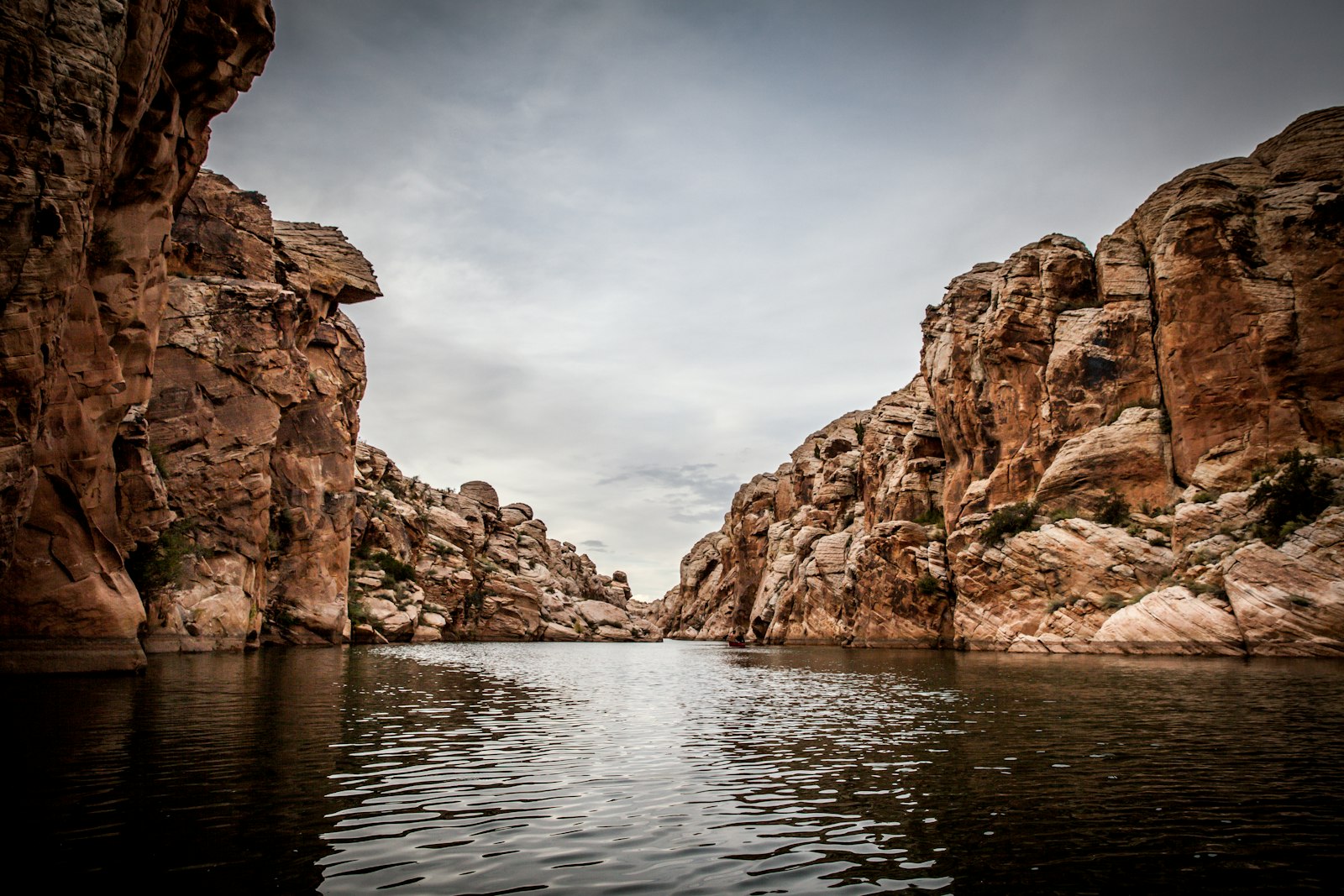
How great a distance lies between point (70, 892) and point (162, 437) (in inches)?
2084

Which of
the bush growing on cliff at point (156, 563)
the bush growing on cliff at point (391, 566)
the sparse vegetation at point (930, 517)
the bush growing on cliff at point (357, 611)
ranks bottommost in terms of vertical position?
the bush growing on cliff at point (357, 611)

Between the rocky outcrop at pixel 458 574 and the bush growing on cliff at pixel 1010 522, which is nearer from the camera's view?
the bush growing on cliff at pixel 1010 522

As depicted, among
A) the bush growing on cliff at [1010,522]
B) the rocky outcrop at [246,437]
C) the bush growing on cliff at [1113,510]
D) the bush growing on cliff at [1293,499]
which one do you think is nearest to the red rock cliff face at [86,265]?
the rocky outcrop at [246,437]

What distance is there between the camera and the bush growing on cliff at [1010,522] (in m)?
67.9

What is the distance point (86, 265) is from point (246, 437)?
29.8 meters

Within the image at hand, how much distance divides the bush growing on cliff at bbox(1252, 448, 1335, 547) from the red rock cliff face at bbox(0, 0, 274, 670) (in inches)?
2218

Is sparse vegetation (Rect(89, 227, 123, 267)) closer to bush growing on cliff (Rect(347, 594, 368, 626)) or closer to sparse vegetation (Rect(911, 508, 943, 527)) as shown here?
bush growing on cliff (Rect(347, 594, 368, 626))

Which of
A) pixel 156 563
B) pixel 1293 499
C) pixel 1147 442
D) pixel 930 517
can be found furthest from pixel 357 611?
pixel 1293 499

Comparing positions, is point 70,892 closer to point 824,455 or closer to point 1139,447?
point 1139,447

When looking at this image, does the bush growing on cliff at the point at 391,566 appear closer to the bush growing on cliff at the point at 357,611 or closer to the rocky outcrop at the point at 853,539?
the bush growing on cliff at the point at 357,611

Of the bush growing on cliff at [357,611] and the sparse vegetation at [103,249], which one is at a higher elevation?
the sparse vegetation at [103,249]

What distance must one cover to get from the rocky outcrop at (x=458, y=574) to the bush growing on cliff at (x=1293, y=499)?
3048 inches

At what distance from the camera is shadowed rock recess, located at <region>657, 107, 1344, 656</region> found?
45906mm

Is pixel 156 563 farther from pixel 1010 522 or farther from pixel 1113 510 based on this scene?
pixel 1113 510
